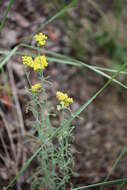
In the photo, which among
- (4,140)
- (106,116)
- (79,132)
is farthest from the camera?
(106,116)

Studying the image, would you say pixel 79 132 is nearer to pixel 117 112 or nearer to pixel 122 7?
pixel 117 112

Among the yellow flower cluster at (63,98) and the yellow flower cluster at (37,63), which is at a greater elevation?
the yellow flower cluster at (37,63)

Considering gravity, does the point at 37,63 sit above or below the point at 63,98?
above

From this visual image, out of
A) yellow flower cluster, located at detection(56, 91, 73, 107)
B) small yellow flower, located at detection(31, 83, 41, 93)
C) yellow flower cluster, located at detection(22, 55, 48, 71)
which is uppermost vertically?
yellow flower cluster, located at detection(22, 55, 48, 71)

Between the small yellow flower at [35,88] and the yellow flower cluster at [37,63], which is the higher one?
the yellow flower cluster at [37,63]

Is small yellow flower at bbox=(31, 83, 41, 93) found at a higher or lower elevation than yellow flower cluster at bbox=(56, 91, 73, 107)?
higher

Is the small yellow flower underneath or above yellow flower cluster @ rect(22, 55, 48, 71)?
underneath

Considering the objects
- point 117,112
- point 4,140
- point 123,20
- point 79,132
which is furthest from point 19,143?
point 123,20

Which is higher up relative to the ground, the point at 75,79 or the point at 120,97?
the point at 75,79

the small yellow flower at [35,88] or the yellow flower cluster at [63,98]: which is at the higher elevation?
the small yellow flower at [35,88]

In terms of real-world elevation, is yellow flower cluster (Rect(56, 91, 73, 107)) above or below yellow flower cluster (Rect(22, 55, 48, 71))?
below

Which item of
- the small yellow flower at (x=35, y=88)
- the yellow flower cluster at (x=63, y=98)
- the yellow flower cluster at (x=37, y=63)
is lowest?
the yellow flower cluster at (x=63, y=98)
